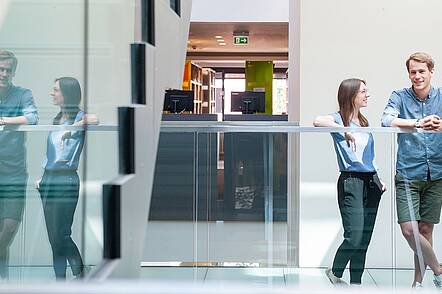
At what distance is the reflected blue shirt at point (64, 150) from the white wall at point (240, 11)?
6312 mm

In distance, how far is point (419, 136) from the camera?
411 cm

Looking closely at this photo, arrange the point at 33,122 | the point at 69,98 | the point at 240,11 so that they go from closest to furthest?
1. the point at 69,98
2. the point at 33,122
3. the point at 240,11

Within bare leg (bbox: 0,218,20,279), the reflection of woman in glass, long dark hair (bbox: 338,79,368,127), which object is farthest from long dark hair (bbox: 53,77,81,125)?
long dark hair (bbox: 338,79,368,127)

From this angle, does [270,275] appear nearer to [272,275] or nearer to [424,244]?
[272,275]

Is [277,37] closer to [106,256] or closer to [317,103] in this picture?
[317,103]

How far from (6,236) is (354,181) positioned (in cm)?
215

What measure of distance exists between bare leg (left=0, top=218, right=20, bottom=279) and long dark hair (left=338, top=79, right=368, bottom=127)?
80.1 inches

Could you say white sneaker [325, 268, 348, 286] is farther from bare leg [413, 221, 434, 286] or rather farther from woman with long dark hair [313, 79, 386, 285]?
bare leg [413, 221, 434, 286]

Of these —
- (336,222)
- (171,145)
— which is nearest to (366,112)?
(336,222)

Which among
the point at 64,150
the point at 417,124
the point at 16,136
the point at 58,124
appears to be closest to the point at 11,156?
the point at 16,136

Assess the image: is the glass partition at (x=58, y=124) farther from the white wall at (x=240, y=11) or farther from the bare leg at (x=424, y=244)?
the white wall at (x=240, y=11)

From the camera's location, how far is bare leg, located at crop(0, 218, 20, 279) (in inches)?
144

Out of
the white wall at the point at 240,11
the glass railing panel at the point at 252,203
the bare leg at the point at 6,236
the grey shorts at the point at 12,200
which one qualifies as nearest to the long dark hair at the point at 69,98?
the grey shorts at the point at 12,200

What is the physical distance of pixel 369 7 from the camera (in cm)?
590
